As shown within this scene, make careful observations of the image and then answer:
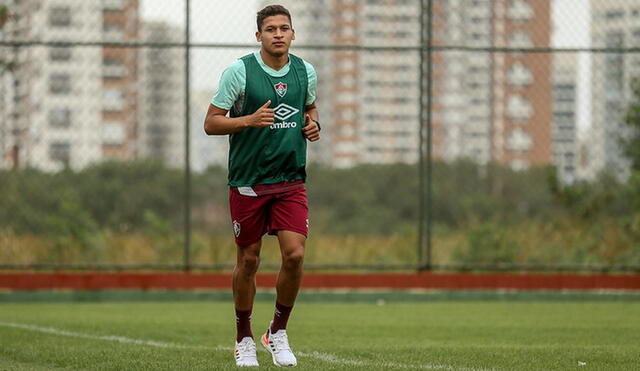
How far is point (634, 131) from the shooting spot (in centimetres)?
1667

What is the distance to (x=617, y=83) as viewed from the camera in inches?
774

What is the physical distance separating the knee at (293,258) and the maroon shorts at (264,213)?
0.12 meters

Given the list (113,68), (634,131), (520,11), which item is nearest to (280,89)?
(634,131)

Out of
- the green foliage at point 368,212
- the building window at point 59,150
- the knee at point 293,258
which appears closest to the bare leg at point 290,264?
the knee at point 293,258

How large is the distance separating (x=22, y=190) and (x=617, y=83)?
10443 mm

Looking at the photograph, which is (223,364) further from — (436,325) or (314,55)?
(314,55)

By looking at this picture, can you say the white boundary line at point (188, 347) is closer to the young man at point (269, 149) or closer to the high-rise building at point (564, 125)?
the young man at point (269, 149)

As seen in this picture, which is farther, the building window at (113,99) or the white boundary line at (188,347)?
the building window at (113,99)

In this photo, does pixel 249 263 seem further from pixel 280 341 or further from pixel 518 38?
pixel 518 38

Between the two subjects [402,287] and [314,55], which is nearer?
[402,287]

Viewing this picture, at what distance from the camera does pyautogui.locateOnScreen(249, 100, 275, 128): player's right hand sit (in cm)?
628

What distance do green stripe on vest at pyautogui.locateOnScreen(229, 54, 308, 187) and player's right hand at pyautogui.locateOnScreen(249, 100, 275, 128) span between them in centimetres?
16

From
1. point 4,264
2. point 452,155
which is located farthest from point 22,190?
point 452,155

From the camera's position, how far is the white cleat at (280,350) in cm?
650
